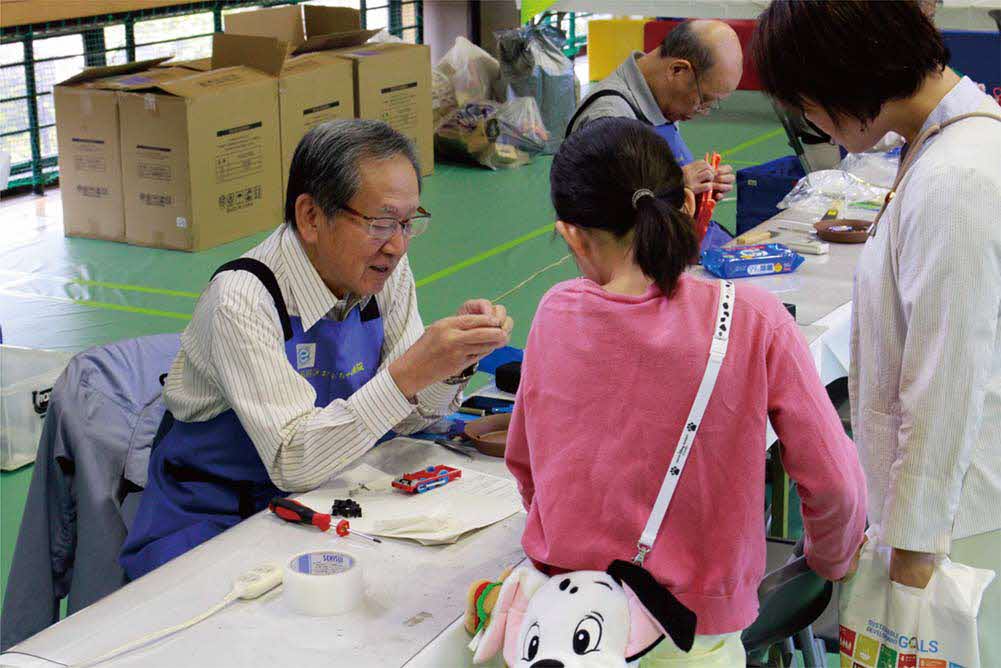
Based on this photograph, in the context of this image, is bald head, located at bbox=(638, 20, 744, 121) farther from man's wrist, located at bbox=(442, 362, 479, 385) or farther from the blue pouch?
man's wrist, located at bbox=(442, 362, 479, 385)

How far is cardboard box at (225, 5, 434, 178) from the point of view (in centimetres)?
746

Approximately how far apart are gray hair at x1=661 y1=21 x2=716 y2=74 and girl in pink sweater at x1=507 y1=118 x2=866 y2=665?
234cm

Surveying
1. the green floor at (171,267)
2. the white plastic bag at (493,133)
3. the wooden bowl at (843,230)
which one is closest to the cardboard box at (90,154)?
the green floor at (171,267)

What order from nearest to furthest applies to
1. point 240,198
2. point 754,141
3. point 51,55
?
point 240,198 → point 51,55 → point 754,141

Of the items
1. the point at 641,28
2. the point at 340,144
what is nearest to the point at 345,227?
the point at 340,144

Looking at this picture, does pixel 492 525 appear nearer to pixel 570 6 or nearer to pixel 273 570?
pixel 273 570

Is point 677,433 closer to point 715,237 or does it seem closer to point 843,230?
point 843,230

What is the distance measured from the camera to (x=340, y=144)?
2295 mm

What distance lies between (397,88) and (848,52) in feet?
22.6

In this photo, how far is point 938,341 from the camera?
1.65 meters

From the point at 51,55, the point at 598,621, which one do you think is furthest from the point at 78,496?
the point at 51,55

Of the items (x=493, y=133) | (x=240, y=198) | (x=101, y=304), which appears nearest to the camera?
(x=101, y=304)

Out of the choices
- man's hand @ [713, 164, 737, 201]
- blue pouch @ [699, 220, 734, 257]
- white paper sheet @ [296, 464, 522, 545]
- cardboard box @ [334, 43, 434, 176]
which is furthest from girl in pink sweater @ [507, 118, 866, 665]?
cardboard box @ [334, 43, 434, 176]

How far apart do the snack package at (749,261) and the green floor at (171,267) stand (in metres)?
1.59
